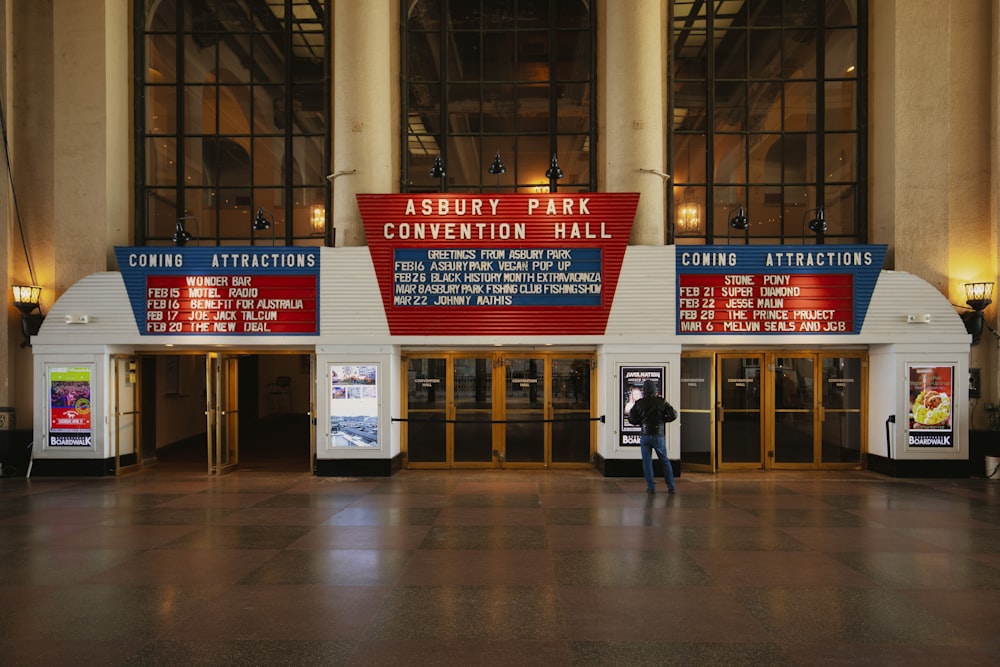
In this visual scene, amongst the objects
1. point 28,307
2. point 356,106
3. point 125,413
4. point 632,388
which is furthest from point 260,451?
point 632,388

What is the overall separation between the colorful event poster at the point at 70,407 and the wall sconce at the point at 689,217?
13.1 metres

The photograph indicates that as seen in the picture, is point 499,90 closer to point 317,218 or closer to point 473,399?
point 317,218

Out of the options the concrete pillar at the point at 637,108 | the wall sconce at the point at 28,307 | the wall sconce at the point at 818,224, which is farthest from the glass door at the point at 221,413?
the wall sconce at the point at 818,224

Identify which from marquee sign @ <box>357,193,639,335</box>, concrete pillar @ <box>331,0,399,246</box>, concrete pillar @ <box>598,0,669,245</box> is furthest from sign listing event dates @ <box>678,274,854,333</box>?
concrete pillar @ <box>331,0,399,246</box>

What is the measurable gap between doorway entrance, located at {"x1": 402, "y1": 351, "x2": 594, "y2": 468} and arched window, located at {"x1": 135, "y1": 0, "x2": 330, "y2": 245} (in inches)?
Result: 171

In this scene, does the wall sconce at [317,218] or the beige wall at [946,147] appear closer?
the beige wall at [946,147]

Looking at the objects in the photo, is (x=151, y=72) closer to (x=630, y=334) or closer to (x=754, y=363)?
(x=630, y=334)

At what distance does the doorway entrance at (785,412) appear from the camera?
14.2m

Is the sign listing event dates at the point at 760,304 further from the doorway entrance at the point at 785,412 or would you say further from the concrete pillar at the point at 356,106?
the concrete pillar at the point at 356,106

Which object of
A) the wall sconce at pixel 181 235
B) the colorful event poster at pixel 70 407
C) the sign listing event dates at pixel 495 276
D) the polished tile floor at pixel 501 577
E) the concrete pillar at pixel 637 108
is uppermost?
the concrete pillar at pixel 637 108

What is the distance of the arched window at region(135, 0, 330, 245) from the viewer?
590 inches

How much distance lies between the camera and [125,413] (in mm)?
14016

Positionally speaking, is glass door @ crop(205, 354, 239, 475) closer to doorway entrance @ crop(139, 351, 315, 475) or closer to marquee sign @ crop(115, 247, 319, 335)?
doorway entrance @ crop(139, 351, 315, 475)

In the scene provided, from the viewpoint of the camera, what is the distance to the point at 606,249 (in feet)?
43.1
